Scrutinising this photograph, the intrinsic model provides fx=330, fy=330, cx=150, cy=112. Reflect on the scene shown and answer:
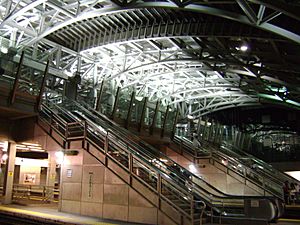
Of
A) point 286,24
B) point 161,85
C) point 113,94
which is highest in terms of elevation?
point 161,85

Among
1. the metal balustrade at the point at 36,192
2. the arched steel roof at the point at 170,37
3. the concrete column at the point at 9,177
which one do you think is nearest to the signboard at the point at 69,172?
the concrete column at the point at 9,177

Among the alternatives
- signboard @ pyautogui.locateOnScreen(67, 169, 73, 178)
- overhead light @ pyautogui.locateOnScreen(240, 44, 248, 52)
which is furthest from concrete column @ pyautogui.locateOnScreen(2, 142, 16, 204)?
overhead light @ pyautogui.locateOnScreen(240, 44, 248, 52)

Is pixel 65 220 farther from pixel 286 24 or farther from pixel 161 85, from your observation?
pixel 161 85

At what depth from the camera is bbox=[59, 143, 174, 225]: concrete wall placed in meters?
11.1

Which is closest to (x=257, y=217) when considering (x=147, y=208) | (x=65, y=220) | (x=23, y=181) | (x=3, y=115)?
(x=147, y=208)

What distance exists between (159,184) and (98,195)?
A: 2.93 meters

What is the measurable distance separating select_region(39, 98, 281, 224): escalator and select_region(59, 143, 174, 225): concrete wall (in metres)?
0.25

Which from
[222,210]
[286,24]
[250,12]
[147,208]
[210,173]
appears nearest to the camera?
[147,208]

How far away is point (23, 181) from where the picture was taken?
891 inches

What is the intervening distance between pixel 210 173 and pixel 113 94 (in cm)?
815

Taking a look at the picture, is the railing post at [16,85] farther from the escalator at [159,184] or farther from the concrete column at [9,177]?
the concrete column at [9,177]

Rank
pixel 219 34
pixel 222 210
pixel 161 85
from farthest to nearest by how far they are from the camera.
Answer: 1. pixel 161 85
2. pixel 219 34
3. pixel 222 210

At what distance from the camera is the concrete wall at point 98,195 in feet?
36.4

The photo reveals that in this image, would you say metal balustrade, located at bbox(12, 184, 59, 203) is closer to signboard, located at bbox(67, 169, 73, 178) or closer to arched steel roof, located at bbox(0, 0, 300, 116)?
signboard, located at bbox(67, 169, 73, 178)
